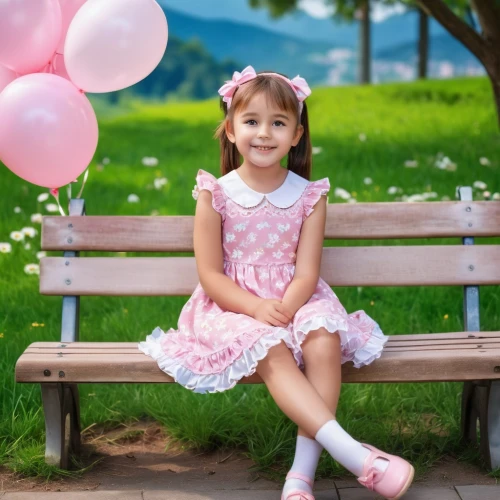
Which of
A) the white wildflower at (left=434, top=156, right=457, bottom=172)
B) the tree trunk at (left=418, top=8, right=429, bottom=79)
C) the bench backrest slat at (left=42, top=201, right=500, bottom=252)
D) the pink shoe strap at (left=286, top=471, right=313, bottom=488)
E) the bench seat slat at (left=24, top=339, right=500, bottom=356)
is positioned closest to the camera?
the pink shoe strap at (left=286, top=471, right=313, bottom=488)

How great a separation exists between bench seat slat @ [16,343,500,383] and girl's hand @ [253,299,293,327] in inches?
7.3

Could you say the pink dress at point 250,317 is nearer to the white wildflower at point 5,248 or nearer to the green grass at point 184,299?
the green grass at point 184,299

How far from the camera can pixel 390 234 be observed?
3.17 meters

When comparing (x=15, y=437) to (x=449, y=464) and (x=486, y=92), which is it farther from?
(x=486, y=92)

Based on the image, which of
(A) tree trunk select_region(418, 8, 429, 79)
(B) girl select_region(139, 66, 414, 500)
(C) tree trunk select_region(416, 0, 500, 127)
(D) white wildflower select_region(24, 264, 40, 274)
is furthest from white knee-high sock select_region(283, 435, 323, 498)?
(A) tree trunk select_region(418, 8, 429, 79)

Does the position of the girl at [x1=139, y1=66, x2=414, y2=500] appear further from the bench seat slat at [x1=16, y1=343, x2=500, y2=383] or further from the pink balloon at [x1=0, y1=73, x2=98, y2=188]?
the pink balloon at [x1=0, y1=73, x2=98, y2=188]

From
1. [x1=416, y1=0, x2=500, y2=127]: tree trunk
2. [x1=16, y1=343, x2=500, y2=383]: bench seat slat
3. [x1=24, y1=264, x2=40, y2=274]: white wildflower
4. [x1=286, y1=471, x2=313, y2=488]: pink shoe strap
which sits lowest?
[x1=286, y1=471, x2=313, y2=488]: pink shoe strap

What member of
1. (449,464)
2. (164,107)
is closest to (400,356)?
(449,464)

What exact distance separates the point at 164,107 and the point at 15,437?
13.8 metres

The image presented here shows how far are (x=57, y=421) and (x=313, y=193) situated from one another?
1126mm

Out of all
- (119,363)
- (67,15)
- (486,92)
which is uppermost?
(486,92)

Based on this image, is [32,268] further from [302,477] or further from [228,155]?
[302,477]

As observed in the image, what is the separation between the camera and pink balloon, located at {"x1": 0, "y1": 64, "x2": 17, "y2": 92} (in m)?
3.10

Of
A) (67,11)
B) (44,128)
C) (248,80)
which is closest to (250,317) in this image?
(248,80)
